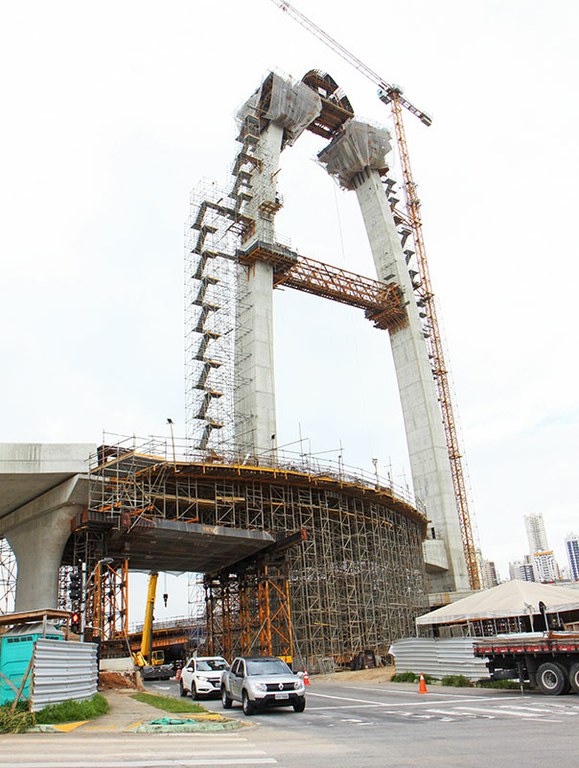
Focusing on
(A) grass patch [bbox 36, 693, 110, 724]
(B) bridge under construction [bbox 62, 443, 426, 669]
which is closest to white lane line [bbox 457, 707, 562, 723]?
(A) grass patch [bbox 36, 693, 110, 724]

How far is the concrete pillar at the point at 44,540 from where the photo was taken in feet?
106

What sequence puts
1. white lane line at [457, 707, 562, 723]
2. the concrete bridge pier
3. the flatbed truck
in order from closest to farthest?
white lane line at [457, 707, 562, 723] → the flatbed truck → the concrete bridge pier

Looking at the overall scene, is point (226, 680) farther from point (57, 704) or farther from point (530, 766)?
point (530, 766)

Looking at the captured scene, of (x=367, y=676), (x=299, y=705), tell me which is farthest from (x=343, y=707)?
(x=367, y=676)

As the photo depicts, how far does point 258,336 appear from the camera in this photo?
1849 inches

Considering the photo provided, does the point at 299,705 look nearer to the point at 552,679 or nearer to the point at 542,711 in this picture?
the point at 542,711

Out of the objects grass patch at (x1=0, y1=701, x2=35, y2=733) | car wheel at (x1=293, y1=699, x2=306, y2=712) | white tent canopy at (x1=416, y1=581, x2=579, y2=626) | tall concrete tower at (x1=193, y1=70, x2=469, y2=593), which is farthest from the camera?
tall concrete tower at (x1=193, y1=70, x2=469, y2=593)

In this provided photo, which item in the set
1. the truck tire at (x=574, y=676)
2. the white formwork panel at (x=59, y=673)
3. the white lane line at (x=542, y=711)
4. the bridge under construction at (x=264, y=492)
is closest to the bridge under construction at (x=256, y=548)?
the bridge under construction at (x=264, y=492)

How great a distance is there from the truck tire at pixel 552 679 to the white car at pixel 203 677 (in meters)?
9.16

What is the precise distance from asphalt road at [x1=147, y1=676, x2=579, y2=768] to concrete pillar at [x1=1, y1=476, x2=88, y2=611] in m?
17.0

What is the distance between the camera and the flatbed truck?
15.9 m

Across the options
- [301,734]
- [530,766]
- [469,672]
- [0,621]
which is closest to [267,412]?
[469,672]

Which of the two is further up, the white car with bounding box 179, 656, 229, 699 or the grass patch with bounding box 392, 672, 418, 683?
the white car with bounding box 179, 656, 229, 699

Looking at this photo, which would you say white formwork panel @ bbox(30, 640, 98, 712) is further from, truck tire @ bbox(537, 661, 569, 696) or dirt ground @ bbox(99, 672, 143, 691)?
truck tire @ bbox(537, 661, 569, 696)
